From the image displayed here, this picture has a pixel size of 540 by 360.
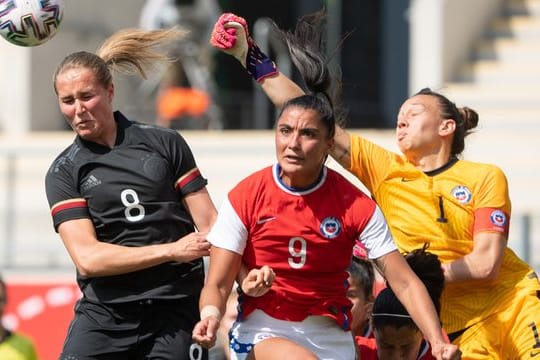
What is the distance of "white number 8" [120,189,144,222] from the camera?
5.41 metres

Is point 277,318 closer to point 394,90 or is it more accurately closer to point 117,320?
point 117,320

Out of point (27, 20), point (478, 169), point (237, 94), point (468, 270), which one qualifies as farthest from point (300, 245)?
point (237, 94)

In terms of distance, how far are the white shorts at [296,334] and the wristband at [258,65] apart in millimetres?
1212

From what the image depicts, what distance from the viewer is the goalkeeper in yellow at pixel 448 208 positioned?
5.83 meters

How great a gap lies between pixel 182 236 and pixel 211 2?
395 inches

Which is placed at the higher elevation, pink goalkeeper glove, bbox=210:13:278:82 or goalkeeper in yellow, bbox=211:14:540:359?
pink goalkeeper glove, bbox=210:13:278:82

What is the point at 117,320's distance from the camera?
213 inches

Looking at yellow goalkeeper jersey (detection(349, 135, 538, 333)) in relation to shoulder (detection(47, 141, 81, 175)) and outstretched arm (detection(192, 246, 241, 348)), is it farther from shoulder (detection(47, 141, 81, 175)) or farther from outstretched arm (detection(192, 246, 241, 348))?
shoulder (detection(47, 141, 81, 175))

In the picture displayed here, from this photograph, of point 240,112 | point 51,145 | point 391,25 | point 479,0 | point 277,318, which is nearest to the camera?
point 277,318

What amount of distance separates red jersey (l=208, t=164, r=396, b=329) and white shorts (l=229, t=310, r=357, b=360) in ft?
0.09

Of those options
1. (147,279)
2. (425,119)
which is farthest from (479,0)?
(147,279)

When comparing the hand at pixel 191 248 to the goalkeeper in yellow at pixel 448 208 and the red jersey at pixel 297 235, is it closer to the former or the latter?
the red jersey at pixel 297 235

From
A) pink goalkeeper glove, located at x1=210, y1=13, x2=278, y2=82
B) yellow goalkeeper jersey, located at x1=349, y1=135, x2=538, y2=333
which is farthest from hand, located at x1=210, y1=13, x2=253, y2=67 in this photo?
yellow goalkeeper jersey, located at x1=349, y1=135, x2=538, y2=333

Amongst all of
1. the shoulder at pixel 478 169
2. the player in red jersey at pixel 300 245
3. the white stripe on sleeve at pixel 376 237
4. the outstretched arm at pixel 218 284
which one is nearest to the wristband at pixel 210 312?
the outstretched arm at pixel 218 284
